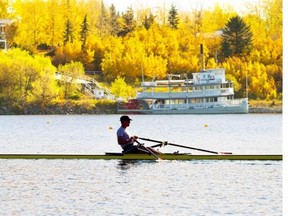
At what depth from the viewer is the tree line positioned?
125 metres

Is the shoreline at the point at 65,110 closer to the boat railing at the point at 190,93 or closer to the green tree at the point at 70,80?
the green tree at the point at 70,80

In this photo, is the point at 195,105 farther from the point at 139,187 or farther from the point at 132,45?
the point at 139,187

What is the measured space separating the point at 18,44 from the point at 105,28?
1313 cm

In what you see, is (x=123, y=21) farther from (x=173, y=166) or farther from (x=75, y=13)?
(x=173, y=166)

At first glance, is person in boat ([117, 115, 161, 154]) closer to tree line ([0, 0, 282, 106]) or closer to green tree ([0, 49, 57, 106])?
tree line ([0, 0, 282, 106])

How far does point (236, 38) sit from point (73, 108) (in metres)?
22.0

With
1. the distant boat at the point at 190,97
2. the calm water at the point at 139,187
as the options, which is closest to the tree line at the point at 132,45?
the distant boat at the point at 190,97

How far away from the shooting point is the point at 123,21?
140 metres

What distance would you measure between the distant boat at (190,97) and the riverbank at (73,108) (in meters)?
1.63

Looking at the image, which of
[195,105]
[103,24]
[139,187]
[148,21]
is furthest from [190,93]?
[139,187]

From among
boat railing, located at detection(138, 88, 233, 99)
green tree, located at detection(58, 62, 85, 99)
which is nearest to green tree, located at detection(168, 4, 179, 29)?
boat railing, located at detection(138, 88, 233, 99)

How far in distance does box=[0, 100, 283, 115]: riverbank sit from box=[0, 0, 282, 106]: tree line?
4.19 ft

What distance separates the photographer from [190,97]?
12519 cm

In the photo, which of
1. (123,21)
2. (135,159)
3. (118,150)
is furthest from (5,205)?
(123,21)
